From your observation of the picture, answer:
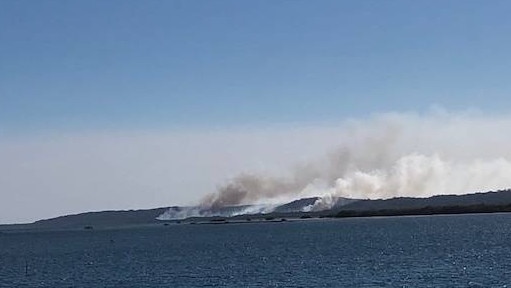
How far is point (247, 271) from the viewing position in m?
90.1

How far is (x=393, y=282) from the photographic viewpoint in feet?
233

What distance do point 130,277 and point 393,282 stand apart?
3019 centimetres

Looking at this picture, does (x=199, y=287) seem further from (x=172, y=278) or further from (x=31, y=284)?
(x=31, y=284)

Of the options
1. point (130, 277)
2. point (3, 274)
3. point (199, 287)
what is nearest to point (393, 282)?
point (199, 287)

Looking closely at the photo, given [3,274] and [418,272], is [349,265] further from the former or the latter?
[3,274]

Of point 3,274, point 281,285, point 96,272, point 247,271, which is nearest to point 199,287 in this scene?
point 281,285

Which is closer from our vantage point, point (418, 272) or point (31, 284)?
point (418, 272)

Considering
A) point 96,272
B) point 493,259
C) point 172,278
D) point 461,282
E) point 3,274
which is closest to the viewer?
point 461,282

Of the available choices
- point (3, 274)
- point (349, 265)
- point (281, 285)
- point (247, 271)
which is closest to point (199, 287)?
point (281, 285)

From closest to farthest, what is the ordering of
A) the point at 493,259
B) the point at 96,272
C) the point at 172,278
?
the point at 172,278
the point at 493,259
the point at 96,272

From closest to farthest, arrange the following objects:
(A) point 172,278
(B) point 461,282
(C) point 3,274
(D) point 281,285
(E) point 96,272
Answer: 1. (B) point 461,282
2. (D) point 281,285
3. (A) point 172,278
4. (E) point 96,272
5. (C) point 3,274

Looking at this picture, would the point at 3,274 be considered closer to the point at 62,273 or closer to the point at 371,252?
the point at 62,273

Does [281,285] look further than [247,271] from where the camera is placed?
No

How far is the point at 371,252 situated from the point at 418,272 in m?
32.9
